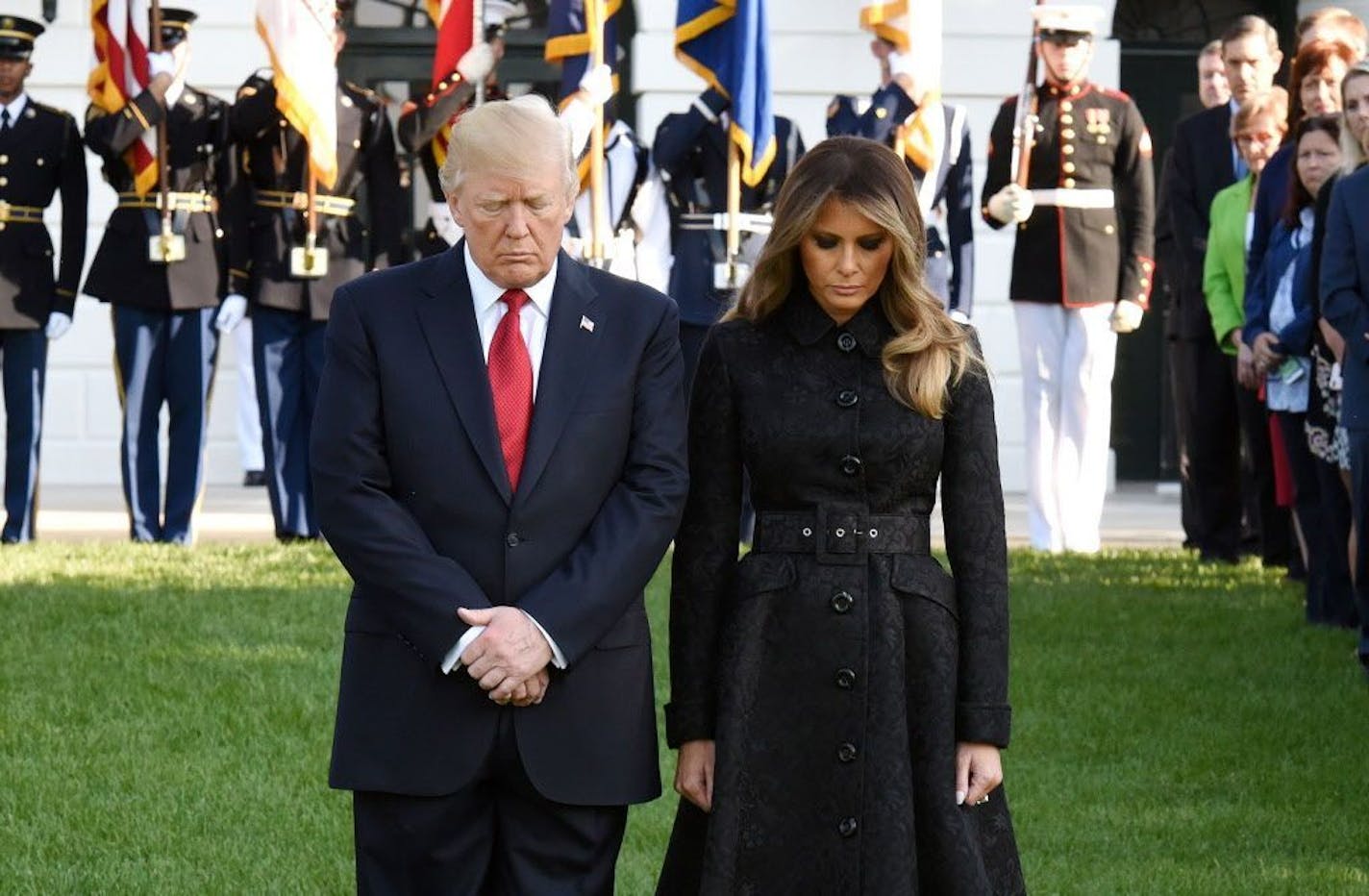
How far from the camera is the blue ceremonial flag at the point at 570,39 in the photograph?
11.8 metres

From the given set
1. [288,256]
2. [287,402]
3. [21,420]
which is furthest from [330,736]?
[21,420]

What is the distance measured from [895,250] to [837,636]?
63 centimetres

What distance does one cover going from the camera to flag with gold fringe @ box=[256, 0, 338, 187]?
11.7 metres

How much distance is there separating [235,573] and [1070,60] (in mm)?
4251

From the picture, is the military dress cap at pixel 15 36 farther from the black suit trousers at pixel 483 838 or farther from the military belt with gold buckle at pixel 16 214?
the black suit trousers at pixel 483 838

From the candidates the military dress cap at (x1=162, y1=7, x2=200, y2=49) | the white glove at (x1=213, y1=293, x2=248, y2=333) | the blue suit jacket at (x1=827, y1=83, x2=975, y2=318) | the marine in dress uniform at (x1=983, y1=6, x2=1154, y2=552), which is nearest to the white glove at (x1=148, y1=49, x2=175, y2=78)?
the military dress cap at (x1=162, y1=7, x2=200, y2=49)

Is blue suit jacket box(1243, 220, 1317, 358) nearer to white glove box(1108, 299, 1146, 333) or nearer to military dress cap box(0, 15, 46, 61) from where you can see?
white glove box(1108, 299, 1146, 333)

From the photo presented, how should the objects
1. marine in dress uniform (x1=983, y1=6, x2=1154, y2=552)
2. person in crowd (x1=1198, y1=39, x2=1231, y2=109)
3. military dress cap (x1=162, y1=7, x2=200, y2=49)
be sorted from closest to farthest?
marine in dress uniform (x1=983, y1=6, x2=1154, y2=552)
military dress cap (x1=162, y1=7, x2=200, y2=49)
person in crowd (x1=1198, y1=39, x2=1231, y2=109)

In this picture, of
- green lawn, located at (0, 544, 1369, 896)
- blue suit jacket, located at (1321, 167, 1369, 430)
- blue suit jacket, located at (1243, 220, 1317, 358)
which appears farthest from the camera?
blue suit jacket, located at (1243, 220, 1317, 358)

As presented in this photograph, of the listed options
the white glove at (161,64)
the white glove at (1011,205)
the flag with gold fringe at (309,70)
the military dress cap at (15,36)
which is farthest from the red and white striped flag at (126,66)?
the white glove at (1011,205)

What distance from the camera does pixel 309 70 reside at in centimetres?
1177

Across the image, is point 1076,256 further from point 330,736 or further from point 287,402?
point 330,736

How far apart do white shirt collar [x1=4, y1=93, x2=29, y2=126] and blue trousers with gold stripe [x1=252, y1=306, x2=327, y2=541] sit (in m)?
1.35

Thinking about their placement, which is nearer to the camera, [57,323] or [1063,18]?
[1063,18]
